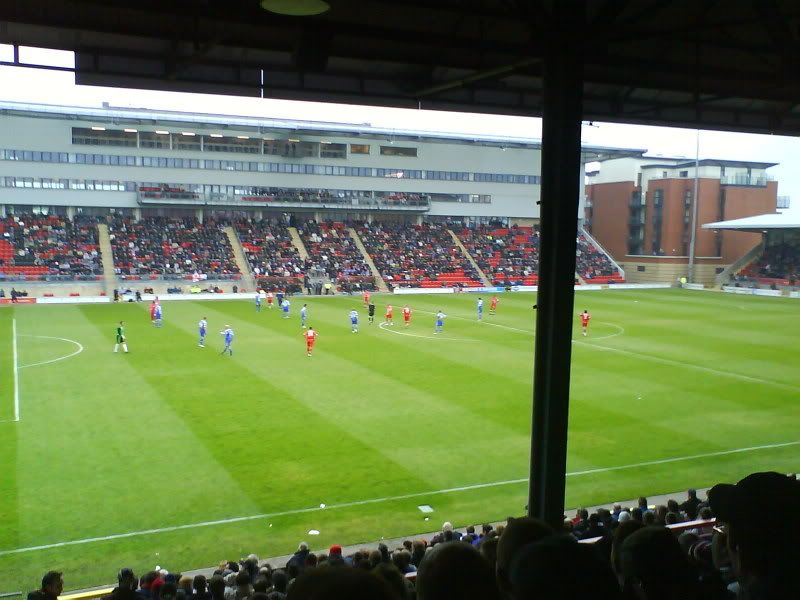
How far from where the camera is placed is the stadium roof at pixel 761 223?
6231 cm

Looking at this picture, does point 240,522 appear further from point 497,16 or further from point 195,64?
point 497,16

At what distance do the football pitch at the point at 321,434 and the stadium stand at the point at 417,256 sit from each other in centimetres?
2889

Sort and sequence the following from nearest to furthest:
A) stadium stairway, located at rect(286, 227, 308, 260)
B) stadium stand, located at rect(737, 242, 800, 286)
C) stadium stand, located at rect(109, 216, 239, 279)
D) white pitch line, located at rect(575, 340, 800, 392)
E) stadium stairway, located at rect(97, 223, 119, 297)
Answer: white pitch line, located at rect(575, 340, 800, 392)
stadium stairway, located at rect(97, 223, 119, 297)
stadium stand, located at rect(109, 216, 239, 279)
stadium stairway, located at rect(286, 227, 308, 260)
stadium stand, located at rect(737, 242, 800, 286)

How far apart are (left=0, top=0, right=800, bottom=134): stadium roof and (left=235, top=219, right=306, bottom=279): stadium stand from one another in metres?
47.9

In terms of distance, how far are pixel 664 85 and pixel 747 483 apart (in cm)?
825

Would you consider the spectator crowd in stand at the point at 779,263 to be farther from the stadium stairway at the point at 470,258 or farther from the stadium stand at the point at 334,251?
the stadium stand at the point at 334,251

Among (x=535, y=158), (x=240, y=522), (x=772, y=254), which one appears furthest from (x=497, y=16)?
(x=772, y=254)

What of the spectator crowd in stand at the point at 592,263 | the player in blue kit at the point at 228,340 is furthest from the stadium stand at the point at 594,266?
the player in blue kit at the point at 228,340

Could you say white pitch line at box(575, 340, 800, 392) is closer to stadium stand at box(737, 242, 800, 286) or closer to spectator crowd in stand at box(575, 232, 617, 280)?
spectator crowd in stand at box(575, 232, 617, 280)

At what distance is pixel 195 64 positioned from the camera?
8.55 metres

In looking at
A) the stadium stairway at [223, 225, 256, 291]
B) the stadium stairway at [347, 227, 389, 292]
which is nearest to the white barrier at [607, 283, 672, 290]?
the stadium stairway at [347, 227, 389, 292]

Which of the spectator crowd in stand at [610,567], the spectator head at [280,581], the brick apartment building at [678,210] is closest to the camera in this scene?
the spectator crowd in stand at [610,567]

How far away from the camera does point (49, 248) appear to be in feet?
174

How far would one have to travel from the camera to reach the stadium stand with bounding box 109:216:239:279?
53.8 meters
